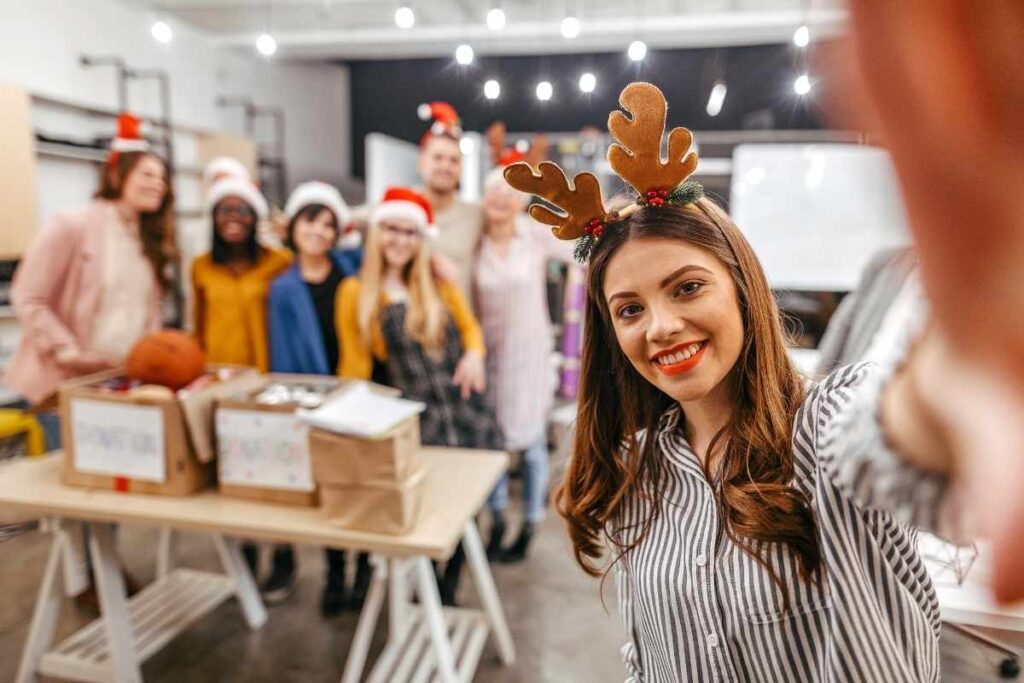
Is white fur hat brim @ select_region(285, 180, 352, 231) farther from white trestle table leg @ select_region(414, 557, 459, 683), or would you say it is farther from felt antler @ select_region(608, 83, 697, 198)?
felt antler @ select_region(608, 83, 697, 198)

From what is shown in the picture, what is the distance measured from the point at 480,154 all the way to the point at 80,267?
3846 mm

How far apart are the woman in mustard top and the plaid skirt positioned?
1.69 ft

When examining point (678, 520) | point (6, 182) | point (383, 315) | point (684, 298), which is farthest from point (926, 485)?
point (6, 182)

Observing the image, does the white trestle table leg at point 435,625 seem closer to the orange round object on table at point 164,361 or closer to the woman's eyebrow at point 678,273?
the orange round object on table at point 164,361

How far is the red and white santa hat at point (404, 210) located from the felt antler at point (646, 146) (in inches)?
55.6

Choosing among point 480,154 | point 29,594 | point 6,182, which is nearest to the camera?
point 29,594

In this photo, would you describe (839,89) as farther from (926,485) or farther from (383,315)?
(383,315)

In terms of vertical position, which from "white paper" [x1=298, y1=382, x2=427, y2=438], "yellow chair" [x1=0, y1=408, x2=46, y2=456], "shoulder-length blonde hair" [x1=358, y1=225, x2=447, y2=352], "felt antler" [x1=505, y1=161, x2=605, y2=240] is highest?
"felt antler" [x1=505, y1=161, x2=605, y2=240]

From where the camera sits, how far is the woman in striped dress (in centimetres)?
67

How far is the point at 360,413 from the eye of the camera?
148 cm

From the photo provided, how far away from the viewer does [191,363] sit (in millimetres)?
1675

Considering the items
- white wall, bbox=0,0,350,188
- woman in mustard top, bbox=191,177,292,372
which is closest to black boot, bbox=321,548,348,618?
woman in mustard top, bbox=191,177,292,372

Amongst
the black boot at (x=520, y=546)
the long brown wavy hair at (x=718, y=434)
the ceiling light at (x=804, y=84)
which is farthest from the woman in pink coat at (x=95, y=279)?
the ceiling light at (x=804, y=84)

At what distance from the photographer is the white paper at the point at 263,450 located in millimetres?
1519
